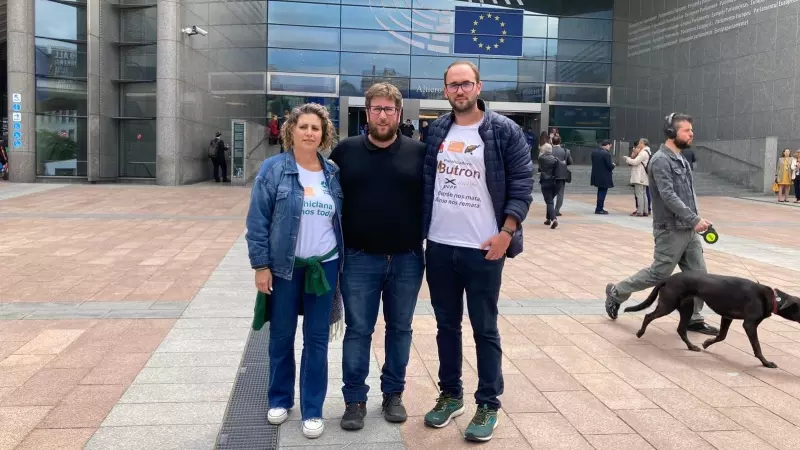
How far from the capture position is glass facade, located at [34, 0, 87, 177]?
20641 mm

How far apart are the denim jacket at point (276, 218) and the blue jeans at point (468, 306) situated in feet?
2.39

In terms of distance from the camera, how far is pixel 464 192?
3.39m

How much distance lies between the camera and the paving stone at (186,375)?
13.8 ft

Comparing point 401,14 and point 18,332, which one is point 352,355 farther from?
point 401,14

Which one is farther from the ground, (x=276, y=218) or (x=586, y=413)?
(x=276, y=218)

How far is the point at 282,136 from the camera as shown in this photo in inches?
138

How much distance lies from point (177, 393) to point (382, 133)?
2021 mm

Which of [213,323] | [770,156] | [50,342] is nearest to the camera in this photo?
[50,342]

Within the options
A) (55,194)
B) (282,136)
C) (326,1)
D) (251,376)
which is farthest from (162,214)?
(326,1)

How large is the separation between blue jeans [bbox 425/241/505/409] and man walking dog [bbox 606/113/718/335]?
8.13ft

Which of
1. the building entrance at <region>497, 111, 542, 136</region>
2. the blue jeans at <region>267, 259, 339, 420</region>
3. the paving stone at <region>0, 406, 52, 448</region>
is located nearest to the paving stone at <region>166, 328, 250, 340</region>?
the paving stone at <region>0, 406, 52, 448</region>

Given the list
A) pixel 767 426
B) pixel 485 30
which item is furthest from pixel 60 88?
pixel 767 426

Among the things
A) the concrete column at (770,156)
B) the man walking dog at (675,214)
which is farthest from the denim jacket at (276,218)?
the concrete column at (770,156)

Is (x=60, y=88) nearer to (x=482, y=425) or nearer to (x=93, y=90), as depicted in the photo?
(x=93, y=90)
